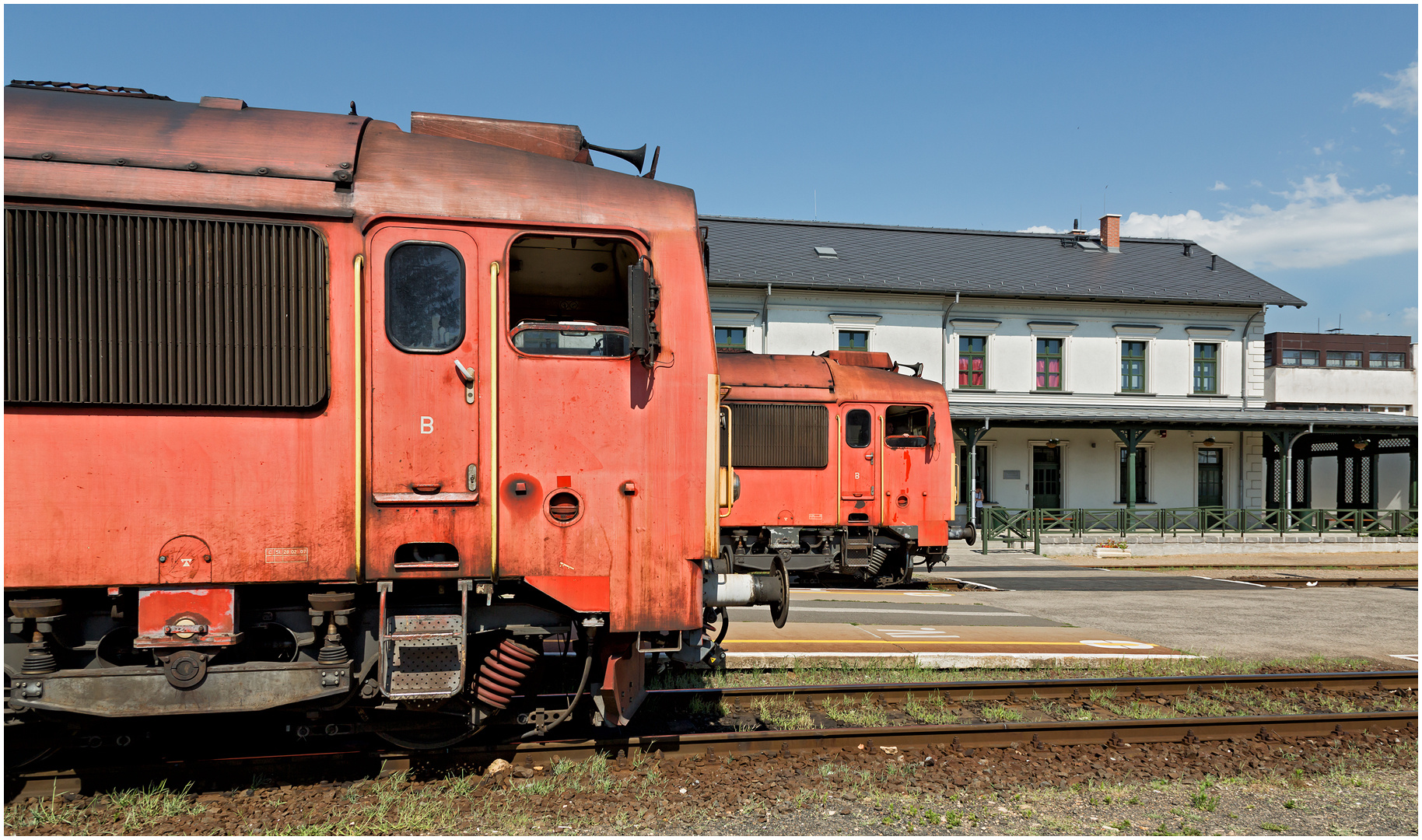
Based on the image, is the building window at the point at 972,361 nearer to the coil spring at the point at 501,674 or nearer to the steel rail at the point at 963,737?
the steel rail at the point at 963,737

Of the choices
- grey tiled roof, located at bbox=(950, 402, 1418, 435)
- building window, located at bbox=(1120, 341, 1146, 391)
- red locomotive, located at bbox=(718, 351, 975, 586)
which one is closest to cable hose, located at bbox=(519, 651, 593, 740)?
red locomotive, located at bbox=(718, 351, 975, 586)

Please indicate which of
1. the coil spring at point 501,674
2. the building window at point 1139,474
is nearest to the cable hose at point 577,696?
the coil spring at point 501,674

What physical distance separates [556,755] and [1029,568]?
17.1m

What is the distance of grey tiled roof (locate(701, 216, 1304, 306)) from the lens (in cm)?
2891

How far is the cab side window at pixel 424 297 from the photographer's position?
14.7ft

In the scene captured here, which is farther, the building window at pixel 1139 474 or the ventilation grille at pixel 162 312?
the building window at pixel 1139 474

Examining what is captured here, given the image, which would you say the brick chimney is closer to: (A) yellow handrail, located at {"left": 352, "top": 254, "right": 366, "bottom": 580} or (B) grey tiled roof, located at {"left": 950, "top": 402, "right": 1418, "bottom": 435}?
(B) grey tiled roof, located at {"left": 950, "top": 402, "right": 1418, "bottom": 435}

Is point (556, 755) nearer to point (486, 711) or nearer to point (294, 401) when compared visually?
point (486, 711)

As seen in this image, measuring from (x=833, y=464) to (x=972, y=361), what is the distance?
17.6 m

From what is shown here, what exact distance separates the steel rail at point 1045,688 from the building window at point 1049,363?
2262 cm

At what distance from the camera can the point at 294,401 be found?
4258 millimetres

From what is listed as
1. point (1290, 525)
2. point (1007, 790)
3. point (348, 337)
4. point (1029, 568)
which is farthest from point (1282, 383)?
point (348, 337)

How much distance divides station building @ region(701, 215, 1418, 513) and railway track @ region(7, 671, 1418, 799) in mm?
19445

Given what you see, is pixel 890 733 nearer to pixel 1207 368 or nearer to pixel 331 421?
pixel 331 421
